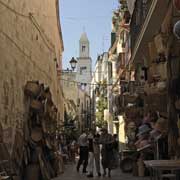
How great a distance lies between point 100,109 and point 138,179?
134ft

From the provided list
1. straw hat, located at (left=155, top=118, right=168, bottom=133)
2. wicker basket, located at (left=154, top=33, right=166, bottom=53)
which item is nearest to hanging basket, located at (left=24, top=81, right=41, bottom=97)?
straw hat, located at (left=155, top=118, right=168, bottom=133)

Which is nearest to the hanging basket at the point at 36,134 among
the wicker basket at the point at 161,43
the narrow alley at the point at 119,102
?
the narrow alley at the point at 119,102

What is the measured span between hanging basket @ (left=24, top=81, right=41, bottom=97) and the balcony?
3.44 m

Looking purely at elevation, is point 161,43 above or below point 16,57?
below

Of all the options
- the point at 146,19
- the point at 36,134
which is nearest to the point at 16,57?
the point at 36,134

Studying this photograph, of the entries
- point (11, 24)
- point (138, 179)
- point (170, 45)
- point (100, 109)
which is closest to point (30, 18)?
point (11, 24)

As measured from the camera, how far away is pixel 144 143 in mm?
14258

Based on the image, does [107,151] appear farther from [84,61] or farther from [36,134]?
[84,61]

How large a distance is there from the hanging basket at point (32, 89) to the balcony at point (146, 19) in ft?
11.3

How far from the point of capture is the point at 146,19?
43.4 feet

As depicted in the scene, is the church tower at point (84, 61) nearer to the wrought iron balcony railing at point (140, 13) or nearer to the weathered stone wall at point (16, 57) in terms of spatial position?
the weathered stone wall at point (16, 57)

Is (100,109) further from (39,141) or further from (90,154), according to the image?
(39,141)

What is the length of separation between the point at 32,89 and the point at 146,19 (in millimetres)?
3837

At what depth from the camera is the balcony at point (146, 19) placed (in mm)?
11891
